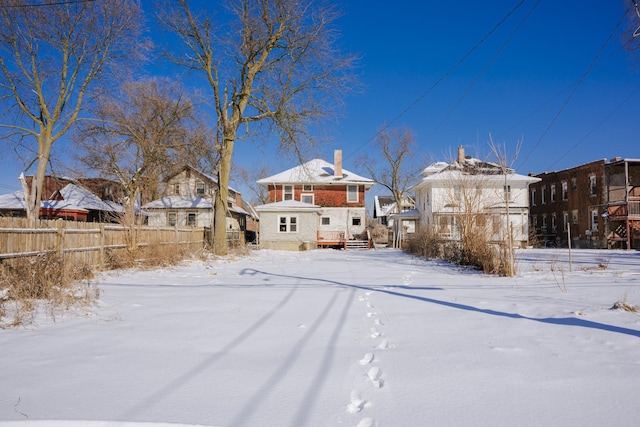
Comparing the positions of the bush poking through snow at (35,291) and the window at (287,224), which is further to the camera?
the window at (287,224)

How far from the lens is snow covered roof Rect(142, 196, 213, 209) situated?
33781 millimetres

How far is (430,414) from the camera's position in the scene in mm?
2662

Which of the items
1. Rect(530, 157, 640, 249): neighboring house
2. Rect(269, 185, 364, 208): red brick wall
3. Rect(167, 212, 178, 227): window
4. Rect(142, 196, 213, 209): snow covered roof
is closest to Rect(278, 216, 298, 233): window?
Rect(269, 185, 364, 208): red brick wall

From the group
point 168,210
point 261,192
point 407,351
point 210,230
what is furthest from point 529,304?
point 261,192

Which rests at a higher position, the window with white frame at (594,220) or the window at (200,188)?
the window at (200,188)

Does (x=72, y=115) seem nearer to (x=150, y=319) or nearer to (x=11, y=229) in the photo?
(x=11, y=229)

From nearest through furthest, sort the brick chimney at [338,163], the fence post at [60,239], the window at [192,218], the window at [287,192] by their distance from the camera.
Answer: the fence post at [60,239] → the window at [192,218] → the brick chimney at [338,163] → the window at [287,192]

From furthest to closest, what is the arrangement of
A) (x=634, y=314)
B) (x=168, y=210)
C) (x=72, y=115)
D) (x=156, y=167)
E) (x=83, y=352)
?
(x=168, y=210)
(x=156, y=167)
(x=72, y=115)
(x=634, y=314)
(x=83, y=352)

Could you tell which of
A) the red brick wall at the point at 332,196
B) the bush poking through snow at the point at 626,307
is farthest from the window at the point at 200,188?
the bush poking through snow at the point at 626,307

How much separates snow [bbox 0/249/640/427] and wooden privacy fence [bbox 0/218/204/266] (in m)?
3.46

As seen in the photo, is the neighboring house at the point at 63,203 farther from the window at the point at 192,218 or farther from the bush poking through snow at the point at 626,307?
the bush poking through snow at the point at 626,307

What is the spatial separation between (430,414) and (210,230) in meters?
21.3

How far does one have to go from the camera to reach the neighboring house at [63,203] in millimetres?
34469

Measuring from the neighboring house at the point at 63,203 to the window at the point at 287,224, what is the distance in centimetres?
1278
